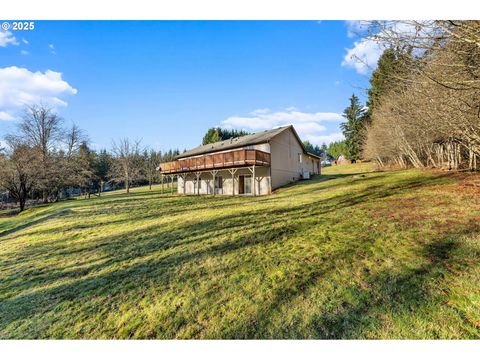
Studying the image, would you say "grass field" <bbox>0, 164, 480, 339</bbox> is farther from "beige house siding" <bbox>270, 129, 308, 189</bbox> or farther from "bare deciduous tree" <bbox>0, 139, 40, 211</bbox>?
"bare deciduous tree" <bbox>0, 139, 40, 211</bbox>

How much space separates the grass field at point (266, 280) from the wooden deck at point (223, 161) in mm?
9148

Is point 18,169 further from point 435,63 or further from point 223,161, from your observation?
point 435,63

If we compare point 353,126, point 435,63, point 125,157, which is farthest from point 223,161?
point 353,126

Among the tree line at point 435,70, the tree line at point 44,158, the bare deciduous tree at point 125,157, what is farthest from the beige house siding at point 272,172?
the tree line at point 44,158

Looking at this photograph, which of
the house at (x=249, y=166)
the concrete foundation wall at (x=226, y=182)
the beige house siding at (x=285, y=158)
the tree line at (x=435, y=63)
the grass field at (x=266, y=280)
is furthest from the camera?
the beige house siding at (x=285, y=158)

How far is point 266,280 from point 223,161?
48.3ft

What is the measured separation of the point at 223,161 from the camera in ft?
59.7

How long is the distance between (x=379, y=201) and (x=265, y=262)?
6.96 m

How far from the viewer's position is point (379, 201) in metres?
8.93

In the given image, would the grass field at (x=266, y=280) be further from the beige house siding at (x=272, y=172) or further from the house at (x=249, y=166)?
the beige house siding at (x=272, y=172)

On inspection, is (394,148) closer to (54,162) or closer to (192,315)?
(192,315)

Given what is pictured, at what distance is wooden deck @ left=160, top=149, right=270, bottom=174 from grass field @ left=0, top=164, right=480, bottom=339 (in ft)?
30.0

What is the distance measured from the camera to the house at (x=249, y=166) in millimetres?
17156
